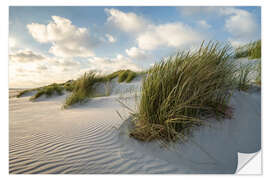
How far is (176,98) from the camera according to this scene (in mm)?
1417

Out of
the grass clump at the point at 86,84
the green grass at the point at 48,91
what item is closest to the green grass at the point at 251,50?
the grass clump at the point at 86,84

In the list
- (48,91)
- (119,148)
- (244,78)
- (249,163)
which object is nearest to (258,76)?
(244,78)

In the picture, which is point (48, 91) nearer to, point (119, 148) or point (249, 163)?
point (119, 148)

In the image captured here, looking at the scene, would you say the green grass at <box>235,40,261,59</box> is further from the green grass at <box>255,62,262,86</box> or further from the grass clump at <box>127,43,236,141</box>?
the grass clump at <box>127,43,236,141</box>

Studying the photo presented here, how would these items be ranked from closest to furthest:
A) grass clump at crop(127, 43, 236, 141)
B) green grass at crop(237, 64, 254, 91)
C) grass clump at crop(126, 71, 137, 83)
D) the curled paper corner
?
1. grass clump at crop(127, 43, 236, 141)
2. the curled paper corner
3. green grass at crop(237, 64, 254, 91)
4. grass clump at crop(126, 71, 137, 83)

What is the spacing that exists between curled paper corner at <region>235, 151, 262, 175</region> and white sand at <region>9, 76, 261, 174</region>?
0.18 feet

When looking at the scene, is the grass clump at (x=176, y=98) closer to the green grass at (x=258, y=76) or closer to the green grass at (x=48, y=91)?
the green grass at (x=258, y=76)

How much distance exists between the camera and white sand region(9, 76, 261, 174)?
4.05 feet

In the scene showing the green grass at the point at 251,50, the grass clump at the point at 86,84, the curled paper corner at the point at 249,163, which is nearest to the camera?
the curled paper corner at the point at 249,163

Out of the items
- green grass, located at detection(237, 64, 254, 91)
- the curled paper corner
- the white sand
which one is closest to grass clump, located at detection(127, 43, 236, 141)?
the white sand

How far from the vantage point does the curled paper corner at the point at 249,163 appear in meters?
1.51

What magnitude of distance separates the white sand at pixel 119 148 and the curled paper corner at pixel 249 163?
6 centimetres
